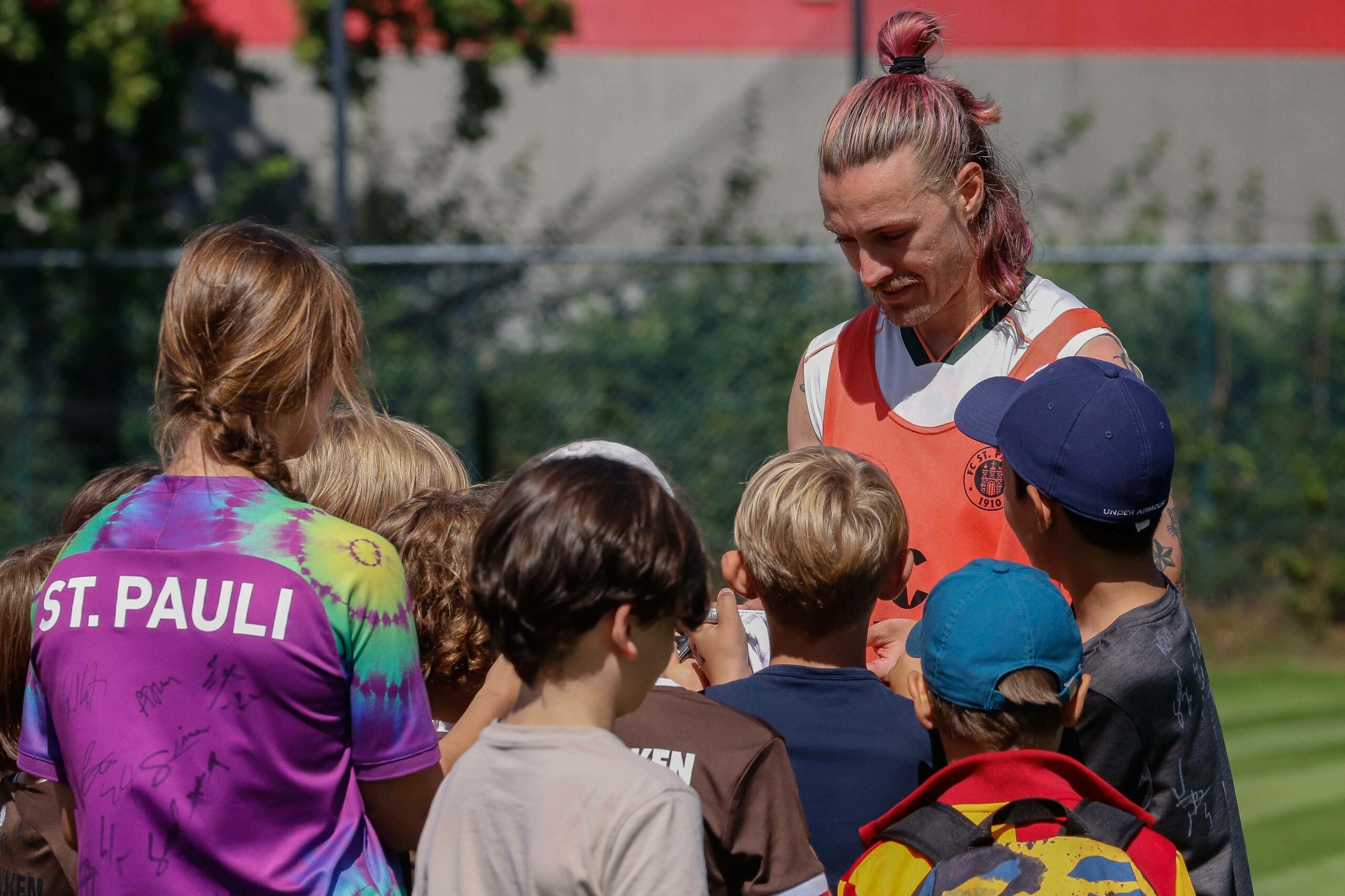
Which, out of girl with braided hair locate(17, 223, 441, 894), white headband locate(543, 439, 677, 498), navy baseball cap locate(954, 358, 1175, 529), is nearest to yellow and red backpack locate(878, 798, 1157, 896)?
navy baseball cap locate(954, 358, 1175, 529)

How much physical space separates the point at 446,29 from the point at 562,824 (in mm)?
9268

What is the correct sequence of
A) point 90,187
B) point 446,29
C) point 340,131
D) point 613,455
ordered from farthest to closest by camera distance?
point 446,29 < point 90,187 < point 340,131 < point 613,455

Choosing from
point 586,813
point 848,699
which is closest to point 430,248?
point 848,699

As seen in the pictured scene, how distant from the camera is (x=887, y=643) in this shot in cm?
261

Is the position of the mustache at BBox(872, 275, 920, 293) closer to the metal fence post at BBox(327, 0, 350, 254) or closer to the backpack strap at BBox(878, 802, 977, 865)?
the backpack strap at BBox(878, 802, 977, 865)

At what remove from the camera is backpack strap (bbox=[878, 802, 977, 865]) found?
1.92 meters

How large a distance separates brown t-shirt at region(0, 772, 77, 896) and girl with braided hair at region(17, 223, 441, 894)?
48 cm

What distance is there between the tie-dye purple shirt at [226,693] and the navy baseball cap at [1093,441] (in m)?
1.10

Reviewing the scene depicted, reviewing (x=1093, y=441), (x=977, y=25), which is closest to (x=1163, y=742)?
(x=1093, y=441)

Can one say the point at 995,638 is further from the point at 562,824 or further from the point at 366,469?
the point at 366,469

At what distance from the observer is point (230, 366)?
1.94 meters

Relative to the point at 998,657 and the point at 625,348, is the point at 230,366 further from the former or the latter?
the point at 625,348

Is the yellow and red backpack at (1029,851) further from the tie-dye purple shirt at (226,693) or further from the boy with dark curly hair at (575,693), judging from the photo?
the tie-dye purple shirt at (226,693)
